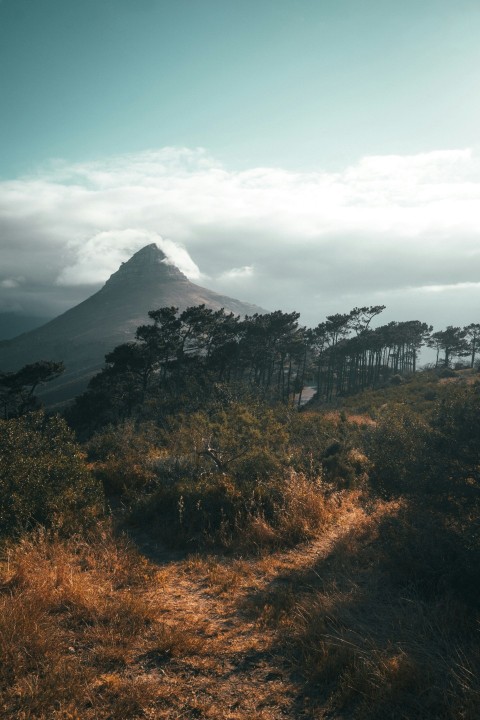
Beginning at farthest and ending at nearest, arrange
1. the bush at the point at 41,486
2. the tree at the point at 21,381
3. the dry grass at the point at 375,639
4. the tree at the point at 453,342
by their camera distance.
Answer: the tree at the point at 453,342
the tree at the point at 21,381
the bush at the point at 41,486
the dry grass at the point at 375,639

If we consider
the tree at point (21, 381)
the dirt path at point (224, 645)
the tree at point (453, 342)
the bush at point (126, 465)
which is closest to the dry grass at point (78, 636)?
the dirt path at point (224, 645)

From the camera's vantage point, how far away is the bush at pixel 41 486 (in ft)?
23.3

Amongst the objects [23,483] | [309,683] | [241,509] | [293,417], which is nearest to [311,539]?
[241,509]

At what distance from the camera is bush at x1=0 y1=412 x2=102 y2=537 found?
7094mm

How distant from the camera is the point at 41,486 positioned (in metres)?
7.76

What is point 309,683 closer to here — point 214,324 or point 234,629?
point 234,629

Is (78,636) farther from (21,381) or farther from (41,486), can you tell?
(21,381)

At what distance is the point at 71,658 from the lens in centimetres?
418

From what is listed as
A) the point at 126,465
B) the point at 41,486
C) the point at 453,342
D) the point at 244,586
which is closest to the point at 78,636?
the point at 244,586

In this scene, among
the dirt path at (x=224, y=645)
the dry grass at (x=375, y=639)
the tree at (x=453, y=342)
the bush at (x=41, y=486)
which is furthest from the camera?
the tree at (x=453, y=342)

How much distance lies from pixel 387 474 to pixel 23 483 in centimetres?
715

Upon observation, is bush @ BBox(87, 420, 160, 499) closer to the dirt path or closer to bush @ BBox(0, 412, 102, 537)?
bush @ BBox(0, 412, 102, 537)

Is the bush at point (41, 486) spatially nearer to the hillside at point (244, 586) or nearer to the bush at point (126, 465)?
the hillside at point (244, 586)

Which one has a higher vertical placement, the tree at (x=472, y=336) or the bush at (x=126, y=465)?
the tree at (x=472, y=336)
